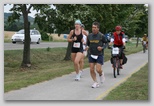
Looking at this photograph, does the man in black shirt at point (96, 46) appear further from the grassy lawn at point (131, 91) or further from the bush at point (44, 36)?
the bush at point (44, 36)

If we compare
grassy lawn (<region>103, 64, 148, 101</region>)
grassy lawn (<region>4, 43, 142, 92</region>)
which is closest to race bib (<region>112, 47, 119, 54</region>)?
grassy lawn (<region>4, 43, 142, 92</region>)

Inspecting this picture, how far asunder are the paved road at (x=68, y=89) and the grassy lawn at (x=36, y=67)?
23 cm

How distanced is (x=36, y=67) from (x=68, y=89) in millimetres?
3052

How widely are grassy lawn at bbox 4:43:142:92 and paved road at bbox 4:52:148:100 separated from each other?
0.23 metres

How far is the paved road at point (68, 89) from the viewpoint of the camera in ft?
24.5

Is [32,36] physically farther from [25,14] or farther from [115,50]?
[115,50]

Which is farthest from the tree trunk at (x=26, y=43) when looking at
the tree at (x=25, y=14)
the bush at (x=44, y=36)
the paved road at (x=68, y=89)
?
the paved road at (x=68, y=89)

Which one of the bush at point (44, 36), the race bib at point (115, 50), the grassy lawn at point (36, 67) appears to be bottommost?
the grassy lawn at point (36, 67)

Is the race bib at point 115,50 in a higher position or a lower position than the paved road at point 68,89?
higher

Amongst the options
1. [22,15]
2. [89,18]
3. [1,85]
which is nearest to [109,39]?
[89,18]

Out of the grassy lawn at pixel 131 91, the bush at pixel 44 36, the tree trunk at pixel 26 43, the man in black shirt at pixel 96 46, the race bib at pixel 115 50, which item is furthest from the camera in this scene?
the race bib at pixel 115 50

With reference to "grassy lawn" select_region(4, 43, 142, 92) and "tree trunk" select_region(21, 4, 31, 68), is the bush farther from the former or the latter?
"grassy lawn" select_region(4, 43, 142, 92)

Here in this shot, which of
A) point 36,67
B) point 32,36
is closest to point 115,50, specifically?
point 32,36

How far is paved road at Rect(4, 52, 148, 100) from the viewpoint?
7477 millimetres
